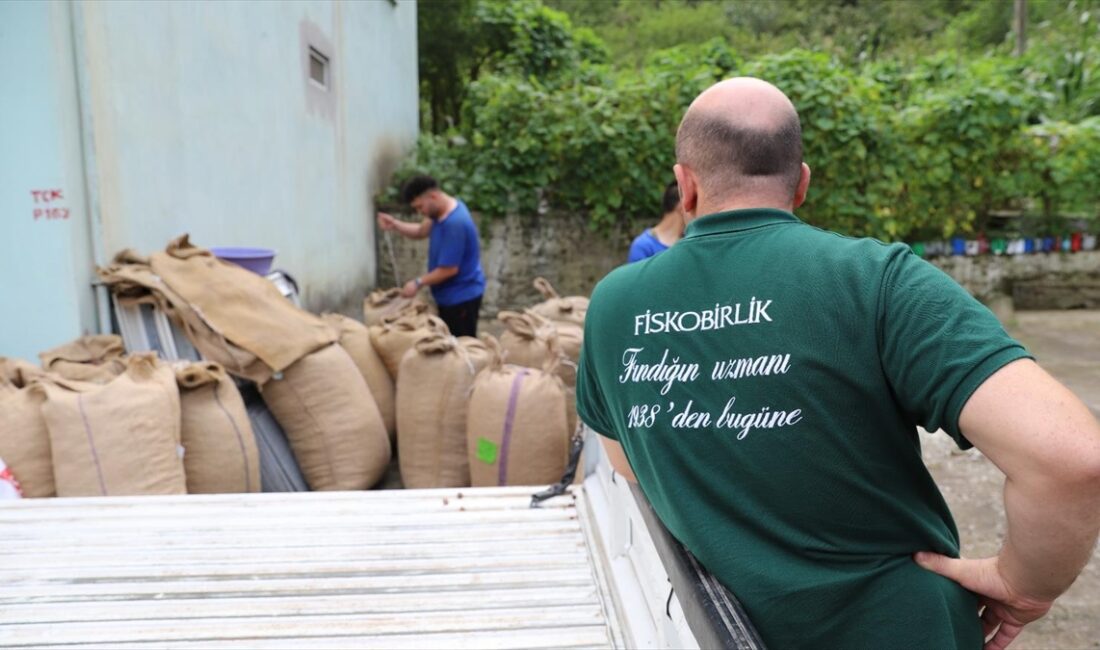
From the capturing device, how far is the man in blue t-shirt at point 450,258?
480cm

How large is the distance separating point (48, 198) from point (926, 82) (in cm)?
975

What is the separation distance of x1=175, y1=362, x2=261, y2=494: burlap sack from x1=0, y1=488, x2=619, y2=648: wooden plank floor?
0.63 meters

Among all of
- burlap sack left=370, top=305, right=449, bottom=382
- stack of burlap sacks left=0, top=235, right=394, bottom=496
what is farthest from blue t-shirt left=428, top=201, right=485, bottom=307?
stack of burlap sacks left=0, top=235, right=394, bottom=496

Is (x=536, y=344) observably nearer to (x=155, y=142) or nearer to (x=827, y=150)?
(x=155, y=142)

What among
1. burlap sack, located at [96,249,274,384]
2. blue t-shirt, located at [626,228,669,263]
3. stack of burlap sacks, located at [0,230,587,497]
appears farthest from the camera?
blue t-shirt, located at [626,228,669,263]

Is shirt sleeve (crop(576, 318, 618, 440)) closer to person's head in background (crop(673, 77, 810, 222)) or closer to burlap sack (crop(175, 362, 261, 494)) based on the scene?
person's head in background (crop(673, 77, 810, 222))

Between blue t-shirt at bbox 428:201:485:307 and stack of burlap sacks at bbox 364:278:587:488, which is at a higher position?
blue t-shirt at bbox 428:201:485:307

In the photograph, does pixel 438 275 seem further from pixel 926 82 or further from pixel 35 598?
pixel 926 82

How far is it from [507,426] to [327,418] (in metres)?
0.79

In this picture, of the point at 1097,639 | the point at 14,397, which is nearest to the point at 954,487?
the point at 1097,639

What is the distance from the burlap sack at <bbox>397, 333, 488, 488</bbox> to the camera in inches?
133

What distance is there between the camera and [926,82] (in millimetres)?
9773

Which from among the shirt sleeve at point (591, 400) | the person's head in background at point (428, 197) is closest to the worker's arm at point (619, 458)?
the shirt sleeve at point (591, 400)

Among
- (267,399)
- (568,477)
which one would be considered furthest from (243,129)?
(568,477)
